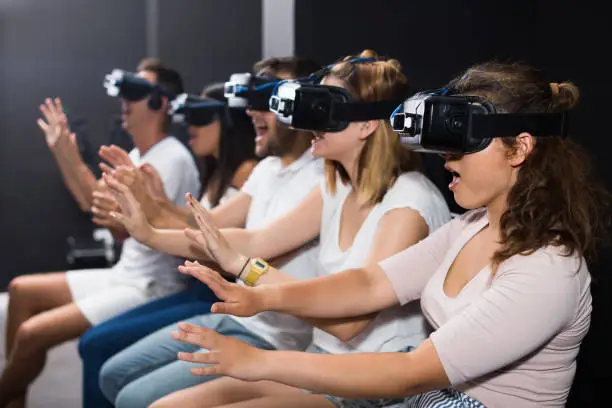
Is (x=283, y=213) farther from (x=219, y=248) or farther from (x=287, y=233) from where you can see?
(x=219, y=248)

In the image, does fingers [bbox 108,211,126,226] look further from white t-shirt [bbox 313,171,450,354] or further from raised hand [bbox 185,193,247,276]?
white t-shirt [bbox 313,171,450,354]

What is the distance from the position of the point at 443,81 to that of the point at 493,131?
952 millimetres

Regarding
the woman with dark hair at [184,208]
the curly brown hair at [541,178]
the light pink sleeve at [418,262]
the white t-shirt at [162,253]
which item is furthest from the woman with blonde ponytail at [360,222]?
the white t-shirt at [162,253]

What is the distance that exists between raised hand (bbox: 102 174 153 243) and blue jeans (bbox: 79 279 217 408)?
443 millimetres

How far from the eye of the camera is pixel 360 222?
7.26ft

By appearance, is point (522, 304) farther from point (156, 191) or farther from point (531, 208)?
point (156, 191)

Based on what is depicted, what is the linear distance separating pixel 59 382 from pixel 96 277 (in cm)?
64

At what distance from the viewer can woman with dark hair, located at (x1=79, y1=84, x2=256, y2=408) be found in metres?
2.87

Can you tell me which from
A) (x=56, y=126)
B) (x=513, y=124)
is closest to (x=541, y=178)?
(x=513, y=124)

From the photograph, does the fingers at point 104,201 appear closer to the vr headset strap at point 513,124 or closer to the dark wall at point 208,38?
the dark wall at point 208,38

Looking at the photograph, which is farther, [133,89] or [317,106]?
[133,89]

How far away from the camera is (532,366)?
62.2 inches

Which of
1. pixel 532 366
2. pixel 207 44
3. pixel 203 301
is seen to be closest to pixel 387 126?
pixel 532 366

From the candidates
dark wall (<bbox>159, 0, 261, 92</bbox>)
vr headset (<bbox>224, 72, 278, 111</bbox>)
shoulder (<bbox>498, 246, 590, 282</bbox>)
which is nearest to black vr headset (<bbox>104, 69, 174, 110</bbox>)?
dark wall (<bbox>159, 0, 261, 92</bbox>)
